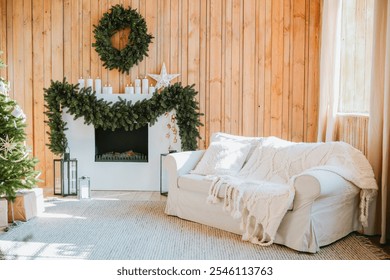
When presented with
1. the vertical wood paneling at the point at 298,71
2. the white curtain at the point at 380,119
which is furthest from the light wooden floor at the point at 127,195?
the white curtain at the point at 380,119

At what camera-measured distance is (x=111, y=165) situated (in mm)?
6145

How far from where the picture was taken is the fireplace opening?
6.21m

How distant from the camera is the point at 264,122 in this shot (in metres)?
6.30

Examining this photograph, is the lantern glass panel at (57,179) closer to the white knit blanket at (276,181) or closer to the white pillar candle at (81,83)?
the white pillar candle at (81,83)

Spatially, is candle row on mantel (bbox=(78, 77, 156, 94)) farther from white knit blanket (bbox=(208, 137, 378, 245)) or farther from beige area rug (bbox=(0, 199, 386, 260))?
white knit blanket (bbox=(208, 137, 378, 245))

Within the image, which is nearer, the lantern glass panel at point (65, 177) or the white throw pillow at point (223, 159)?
the white throw pillow at point (223, 159)

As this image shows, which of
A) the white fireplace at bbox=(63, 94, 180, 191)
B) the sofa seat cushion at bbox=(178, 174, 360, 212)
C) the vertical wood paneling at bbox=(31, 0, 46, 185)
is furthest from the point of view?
the vertical wood paneling at bbox=(31, 0, 46, 185)

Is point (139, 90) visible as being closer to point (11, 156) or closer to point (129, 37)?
point (129, 37)

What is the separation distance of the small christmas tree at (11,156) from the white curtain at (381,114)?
Result: 3.01 m

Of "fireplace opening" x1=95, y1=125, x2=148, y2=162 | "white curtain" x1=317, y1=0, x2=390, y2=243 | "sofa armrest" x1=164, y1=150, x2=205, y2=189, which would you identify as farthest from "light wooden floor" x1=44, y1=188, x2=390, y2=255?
"white curtain" x1=317, y1=0, x2=390, y2=243

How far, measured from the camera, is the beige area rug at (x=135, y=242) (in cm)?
368

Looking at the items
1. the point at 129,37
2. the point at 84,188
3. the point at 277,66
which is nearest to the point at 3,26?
the point at 129,37

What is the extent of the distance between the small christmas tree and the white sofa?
1346 millimetres

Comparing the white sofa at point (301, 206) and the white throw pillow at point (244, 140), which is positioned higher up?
the white throw pillow at point (244, 140)
